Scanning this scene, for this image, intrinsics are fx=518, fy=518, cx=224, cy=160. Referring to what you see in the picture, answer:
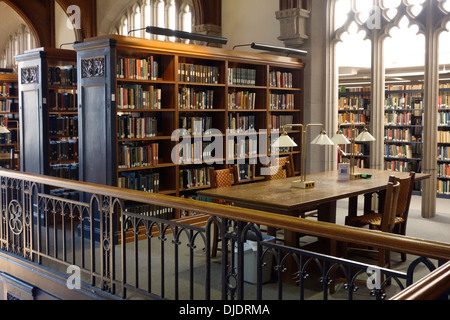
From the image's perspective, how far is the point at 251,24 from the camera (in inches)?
358

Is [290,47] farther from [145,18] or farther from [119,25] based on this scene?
[119,25]

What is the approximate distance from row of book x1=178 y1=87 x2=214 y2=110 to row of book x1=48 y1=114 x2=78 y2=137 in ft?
5.81

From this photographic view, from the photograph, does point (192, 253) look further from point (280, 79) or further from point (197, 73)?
point (280, 79)

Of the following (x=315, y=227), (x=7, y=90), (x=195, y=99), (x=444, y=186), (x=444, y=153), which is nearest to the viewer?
(x=315, y=227)

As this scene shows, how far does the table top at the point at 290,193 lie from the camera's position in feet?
14.5

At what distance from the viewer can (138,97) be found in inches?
239

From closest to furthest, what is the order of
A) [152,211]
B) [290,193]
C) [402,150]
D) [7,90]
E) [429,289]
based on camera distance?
1. [429,289]
2. [290,193]
3. [152,211]
4. [402,150]
5. [7,90]

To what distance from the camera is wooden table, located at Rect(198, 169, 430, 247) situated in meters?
4.41

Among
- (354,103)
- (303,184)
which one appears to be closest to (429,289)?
(303,184)

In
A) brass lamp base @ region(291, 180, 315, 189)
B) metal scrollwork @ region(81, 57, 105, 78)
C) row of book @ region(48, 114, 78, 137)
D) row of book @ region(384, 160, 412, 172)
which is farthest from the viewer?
row of book @ region(384, 160, 412, 172)

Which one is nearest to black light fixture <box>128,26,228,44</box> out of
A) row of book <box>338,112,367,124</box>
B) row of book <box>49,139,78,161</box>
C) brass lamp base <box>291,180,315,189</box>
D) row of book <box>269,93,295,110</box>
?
row of book <box>269,93,295,110</box>

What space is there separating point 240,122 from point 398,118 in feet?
12.2

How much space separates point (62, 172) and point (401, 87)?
6363mm

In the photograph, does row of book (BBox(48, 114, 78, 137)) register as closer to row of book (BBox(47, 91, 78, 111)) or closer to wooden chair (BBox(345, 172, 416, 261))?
row of book (BBox(47, 91, 78, 111))
